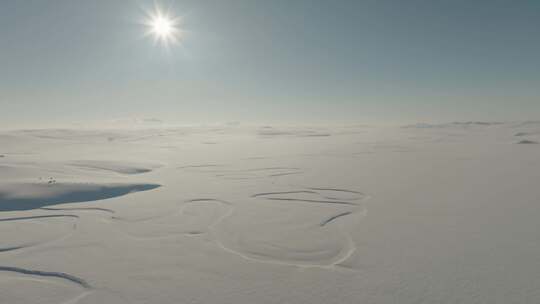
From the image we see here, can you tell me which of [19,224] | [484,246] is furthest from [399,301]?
[19,224]

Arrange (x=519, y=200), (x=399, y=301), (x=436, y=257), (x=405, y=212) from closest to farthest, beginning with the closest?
(x=399, y=301) → (x=436, y=257) → (x=405, y=212) → (x=519, y=200)

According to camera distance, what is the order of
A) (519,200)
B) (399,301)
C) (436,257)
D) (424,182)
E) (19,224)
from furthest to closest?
1. (424,182)
2. (519,200)
3. (19,224)
4. (436,257)
5. (399,301)

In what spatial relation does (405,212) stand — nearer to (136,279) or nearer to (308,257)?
(308,257)

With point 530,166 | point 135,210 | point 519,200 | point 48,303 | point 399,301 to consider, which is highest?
point 530,166

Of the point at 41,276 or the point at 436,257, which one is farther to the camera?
the point at 436,257

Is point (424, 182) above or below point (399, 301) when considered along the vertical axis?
above

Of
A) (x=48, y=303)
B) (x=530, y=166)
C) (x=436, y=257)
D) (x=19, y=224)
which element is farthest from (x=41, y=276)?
(x=530, y=166)

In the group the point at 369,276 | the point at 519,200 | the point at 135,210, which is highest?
the point at 519,200

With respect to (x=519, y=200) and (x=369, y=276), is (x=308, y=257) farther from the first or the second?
(x=519, y=200)

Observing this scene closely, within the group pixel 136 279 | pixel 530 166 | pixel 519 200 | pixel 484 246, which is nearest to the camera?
pixel 136 279
